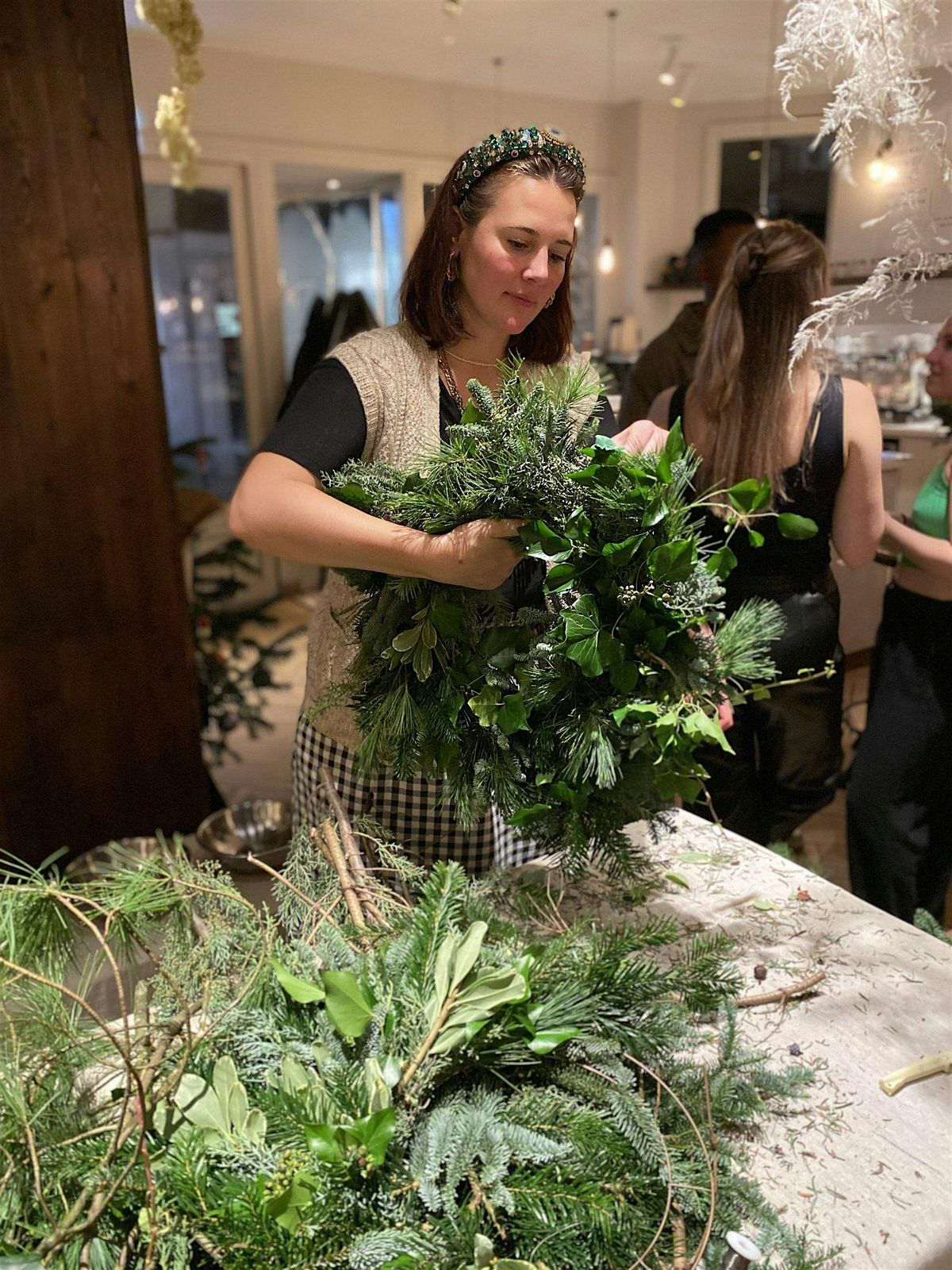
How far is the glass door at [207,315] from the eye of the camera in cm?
433

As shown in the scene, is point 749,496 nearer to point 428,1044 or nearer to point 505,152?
point 505,152

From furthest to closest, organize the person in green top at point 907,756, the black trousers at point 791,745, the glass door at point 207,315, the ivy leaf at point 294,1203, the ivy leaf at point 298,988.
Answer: the glass door at point 207,315
the person in green top at point 907,756
the black trousers at point 791,745
the ivy leaf at point 298,988
the ivy leaf at point 294,1203

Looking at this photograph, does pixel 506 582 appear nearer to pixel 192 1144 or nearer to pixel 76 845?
pixel 192 1144

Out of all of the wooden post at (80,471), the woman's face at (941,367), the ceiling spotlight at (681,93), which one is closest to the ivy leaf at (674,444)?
the woman's face at (941,367)

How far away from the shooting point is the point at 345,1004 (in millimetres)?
636

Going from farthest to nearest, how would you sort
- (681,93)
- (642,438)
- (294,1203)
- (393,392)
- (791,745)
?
(681,93) → (791,745) → (393,392) → (642,438) → (294,1203)

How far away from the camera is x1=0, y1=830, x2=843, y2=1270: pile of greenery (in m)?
0.56

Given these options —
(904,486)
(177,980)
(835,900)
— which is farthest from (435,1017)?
(904,486)

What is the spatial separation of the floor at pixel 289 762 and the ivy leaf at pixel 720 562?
2.87 ft

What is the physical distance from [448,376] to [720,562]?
36 centimetres

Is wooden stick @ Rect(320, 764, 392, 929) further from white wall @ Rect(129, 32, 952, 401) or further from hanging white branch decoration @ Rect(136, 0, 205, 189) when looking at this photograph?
white wall @ Rect(129, 32, 952, 401)

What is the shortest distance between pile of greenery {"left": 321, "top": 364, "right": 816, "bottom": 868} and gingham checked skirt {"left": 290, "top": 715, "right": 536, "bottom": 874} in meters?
0.21

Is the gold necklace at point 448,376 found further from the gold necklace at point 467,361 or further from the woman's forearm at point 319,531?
the woman's forearm at point 319,531

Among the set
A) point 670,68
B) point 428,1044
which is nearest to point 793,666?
point 428,1044
